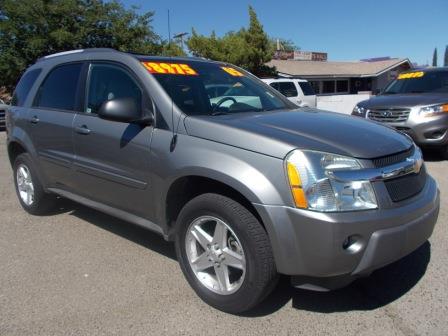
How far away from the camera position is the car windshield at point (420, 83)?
29.8ft

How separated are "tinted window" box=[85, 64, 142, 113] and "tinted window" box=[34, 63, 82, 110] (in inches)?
11.0

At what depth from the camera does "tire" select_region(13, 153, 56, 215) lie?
5.16 metres

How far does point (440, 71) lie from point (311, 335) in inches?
321

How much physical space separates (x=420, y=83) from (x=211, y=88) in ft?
22.4

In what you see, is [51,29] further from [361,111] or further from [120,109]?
[120,109]

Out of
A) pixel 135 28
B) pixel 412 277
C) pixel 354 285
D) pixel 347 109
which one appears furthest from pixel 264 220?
pixel 135 28

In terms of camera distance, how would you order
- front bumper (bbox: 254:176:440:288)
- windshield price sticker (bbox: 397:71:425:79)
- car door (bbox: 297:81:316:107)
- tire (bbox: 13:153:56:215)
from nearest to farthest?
front bumper (bbox: 254:176:440:288) < tire (bbox: 13:153:56:215) < windshield price sticker (bbox: 397:71:425:79) < car door (bbox: 297:81:316:107)

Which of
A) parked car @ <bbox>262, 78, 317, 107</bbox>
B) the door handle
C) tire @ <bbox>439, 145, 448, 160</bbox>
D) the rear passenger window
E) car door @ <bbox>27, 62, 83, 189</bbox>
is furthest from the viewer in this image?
the rear passenger window

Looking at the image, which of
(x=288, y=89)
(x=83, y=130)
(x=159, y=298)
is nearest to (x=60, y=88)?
(x=83, y=130)

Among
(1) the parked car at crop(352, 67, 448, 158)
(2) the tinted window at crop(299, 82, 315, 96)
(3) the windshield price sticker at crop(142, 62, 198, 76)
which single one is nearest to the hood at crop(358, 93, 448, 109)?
(1) the parked car at crop(352, 67, 448, 158)

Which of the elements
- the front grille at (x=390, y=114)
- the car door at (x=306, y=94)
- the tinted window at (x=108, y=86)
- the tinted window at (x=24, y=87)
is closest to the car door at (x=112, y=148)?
the tinted window at (x=108, y=86)

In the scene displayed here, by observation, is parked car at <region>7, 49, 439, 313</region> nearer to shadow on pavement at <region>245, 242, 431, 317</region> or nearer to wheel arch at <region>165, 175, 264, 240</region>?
wheel arch at <region>165, 175, 264, 240</region>

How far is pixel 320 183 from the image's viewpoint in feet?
8.71

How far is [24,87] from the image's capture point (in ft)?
17.7
